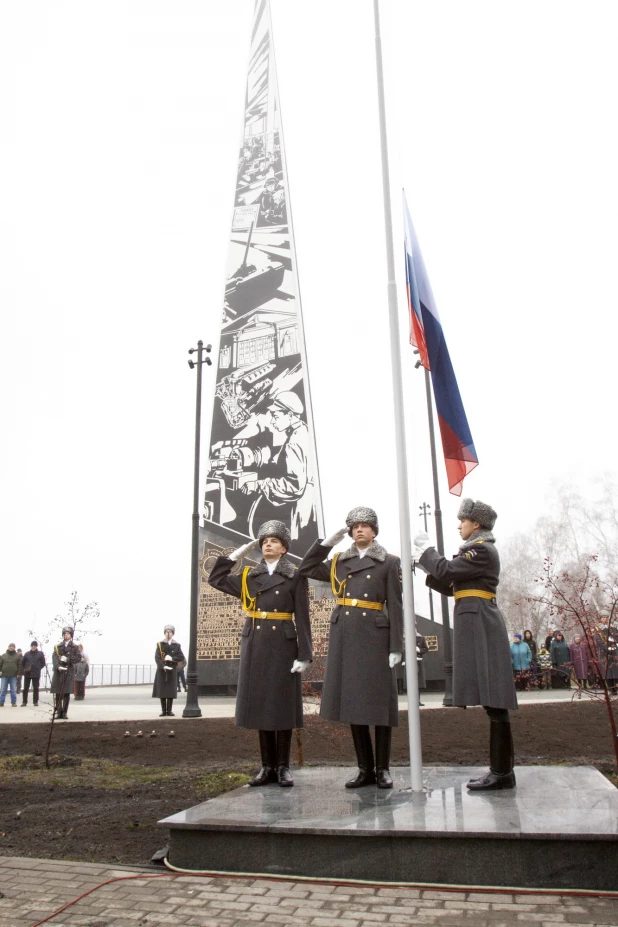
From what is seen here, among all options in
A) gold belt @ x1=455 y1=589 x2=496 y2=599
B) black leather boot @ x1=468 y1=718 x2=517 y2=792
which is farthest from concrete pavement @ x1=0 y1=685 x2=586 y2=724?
gold belt @ x1=455 y1=589 x2=496 y2=599

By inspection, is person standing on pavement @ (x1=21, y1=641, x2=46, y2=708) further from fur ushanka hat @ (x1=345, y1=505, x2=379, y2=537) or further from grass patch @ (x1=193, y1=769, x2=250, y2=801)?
fur ushanka hat @ (x1=345, y1=505, x2=379, y2=537)

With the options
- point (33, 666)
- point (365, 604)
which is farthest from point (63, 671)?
point (365, 604)

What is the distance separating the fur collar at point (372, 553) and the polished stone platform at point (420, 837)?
1.71 m

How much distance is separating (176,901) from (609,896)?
2.25 metres

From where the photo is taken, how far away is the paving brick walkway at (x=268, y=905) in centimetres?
371

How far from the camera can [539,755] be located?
9.45m

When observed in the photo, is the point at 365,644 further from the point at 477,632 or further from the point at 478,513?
the point at 478,513

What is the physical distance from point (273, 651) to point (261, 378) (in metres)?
18.4

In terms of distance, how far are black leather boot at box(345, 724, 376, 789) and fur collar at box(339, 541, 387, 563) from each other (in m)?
1.27

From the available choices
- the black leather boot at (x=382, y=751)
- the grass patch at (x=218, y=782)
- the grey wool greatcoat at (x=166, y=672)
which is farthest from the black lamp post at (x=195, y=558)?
the black leather boot at (x=382, y=751)

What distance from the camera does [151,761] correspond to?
10.2m

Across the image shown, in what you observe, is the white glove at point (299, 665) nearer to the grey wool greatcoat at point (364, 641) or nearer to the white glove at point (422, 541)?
the grey wool greatcoat at point (364, 641)

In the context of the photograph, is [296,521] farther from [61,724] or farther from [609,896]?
[609,896]

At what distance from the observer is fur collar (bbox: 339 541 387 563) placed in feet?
19.9
